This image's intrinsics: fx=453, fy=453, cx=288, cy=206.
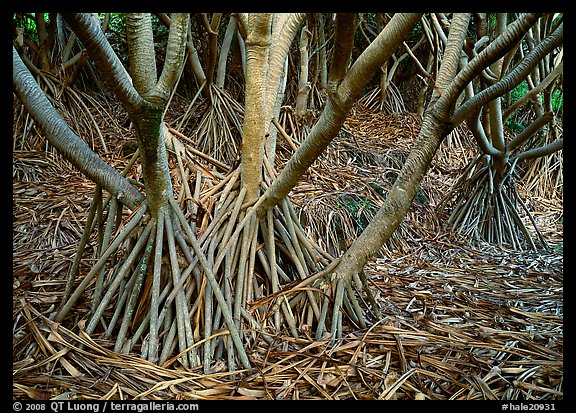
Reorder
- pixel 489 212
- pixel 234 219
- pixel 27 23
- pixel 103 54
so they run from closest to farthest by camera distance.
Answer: pixel 103 54 < pixel 234 219 < pixel 489 212 < pixel 27 23

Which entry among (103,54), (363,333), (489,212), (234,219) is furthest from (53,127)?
(489,212)

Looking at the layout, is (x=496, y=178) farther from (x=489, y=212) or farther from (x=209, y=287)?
(x=209, y=287)

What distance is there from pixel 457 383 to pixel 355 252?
76 centimetres

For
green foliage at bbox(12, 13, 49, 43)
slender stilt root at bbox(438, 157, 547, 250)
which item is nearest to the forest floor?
slender stilt root at bbox(438, 157, 547, 250)

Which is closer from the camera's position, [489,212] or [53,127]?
[53,127]

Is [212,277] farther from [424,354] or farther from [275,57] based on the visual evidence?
[275,57]

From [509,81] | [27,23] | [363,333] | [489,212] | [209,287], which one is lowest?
[363,333]

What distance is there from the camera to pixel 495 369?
1.88m

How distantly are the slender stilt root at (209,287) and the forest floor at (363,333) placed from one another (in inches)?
3.5

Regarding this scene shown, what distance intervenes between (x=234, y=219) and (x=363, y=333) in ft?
2.83

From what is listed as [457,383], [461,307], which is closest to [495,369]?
[457,383]

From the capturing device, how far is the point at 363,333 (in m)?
2.16
